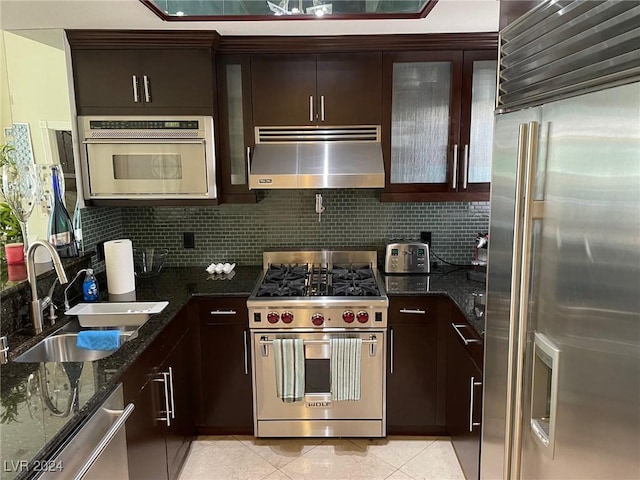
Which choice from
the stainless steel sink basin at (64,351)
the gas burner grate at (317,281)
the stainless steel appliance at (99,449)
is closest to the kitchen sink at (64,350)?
the stainless steel sink basin at (64,351)

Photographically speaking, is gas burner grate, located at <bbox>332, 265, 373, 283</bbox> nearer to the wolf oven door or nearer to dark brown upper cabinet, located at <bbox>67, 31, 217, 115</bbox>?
the wolf oven door

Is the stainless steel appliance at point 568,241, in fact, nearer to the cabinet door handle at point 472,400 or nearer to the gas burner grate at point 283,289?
the cabinet door handle at point 472,400

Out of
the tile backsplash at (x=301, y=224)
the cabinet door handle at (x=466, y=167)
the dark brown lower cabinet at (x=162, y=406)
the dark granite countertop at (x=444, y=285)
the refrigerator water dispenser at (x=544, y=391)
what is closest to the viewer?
the refrigerator water dispenser at (x=544, y=391)

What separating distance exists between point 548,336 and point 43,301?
2107mm

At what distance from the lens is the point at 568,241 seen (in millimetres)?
1116

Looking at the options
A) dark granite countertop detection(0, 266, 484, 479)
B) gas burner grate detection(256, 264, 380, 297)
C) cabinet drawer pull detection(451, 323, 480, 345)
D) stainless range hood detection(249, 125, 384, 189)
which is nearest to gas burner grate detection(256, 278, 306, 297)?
gas burner grate detection(256, 264, 380, 297)

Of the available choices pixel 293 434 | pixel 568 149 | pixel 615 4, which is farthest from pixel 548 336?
pixel 293 434

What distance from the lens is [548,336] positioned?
121cm

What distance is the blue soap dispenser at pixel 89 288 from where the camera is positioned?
2531mm

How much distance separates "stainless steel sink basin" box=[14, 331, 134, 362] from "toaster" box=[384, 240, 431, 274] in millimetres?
1654

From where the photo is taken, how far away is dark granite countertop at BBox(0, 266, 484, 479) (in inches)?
48.4

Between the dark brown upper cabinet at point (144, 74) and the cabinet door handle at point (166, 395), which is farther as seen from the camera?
the dark brown upper cabinet at point (144, 74)

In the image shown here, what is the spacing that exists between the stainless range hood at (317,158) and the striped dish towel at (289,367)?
0.91 metres

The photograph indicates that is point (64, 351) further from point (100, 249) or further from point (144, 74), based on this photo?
point (144, 74)
